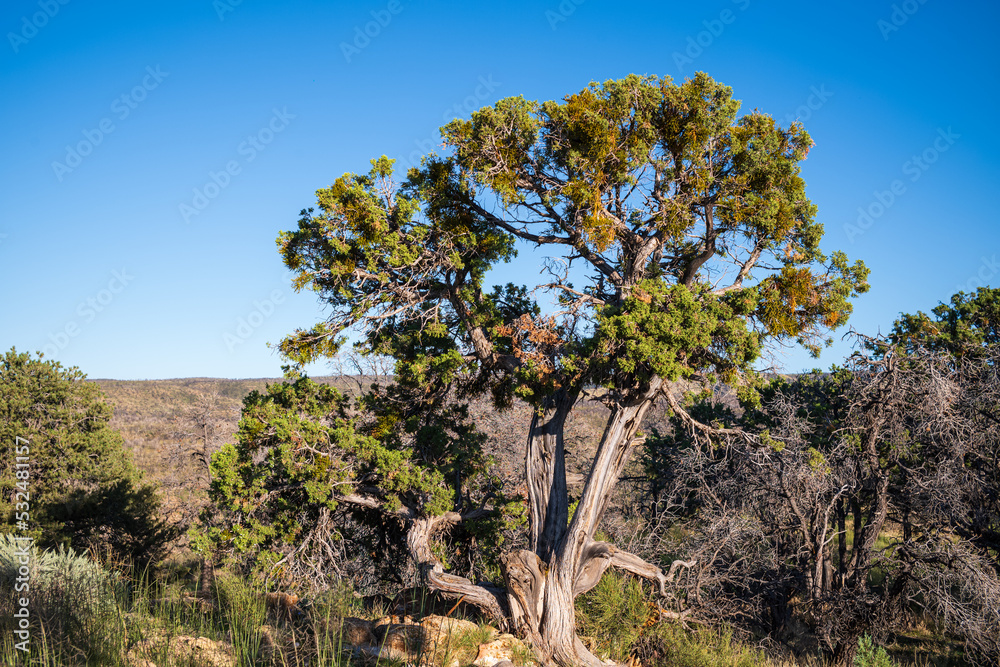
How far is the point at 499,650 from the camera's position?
7973 millimetres

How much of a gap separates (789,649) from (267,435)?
10.7 meters

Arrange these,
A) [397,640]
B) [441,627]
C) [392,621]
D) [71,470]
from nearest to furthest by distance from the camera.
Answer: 1. [397,640]
2. [441,627]
3. [392,621]
4. [71,470]

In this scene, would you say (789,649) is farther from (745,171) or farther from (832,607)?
(745,171)

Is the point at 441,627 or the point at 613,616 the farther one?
the point at 613,616

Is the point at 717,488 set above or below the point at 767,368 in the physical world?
below

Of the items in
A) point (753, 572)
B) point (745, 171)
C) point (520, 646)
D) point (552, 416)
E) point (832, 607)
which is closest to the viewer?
point (520, 646)

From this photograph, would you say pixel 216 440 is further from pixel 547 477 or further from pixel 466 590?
pixel 547 477

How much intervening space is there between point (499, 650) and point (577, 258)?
20.1 feet

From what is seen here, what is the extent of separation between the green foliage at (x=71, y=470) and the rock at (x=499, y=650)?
9410mm

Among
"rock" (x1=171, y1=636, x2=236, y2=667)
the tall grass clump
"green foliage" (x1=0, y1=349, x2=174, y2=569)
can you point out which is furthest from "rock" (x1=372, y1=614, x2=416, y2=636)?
"green foliage" (x1=0, y1=349, x2=174, y2=569)

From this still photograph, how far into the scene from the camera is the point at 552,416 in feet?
32.5

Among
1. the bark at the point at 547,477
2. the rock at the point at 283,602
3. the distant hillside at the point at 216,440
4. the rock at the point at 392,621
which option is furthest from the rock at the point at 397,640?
the distant hillside at the point at 216,440

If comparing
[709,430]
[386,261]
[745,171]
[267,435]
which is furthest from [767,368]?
[267,435]

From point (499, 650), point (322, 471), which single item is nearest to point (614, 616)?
point (499, 650)
